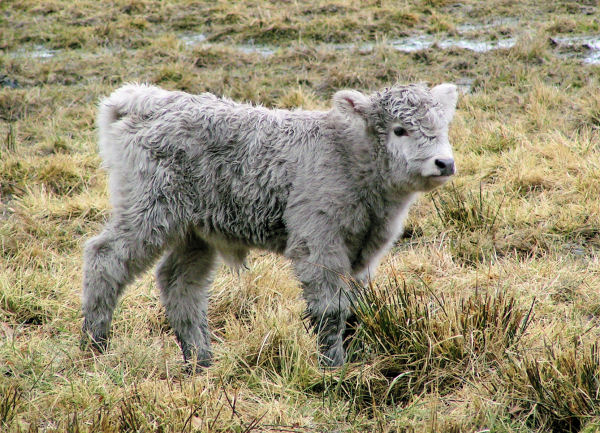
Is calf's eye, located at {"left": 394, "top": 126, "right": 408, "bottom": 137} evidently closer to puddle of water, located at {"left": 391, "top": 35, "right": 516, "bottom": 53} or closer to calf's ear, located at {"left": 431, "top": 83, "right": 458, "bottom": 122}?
calf's ear, located at {"left": 431, "top": 83, "right": 458, "bottom": 122}

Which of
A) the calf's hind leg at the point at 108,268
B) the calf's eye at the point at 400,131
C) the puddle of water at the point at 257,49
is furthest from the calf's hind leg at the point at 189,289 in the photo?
the puddle of water at the point at 257,49

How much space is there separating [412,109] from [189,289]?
2.11 m

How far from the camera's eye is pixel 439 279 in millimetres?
5773

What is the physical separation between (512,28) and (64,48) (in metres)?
7.66

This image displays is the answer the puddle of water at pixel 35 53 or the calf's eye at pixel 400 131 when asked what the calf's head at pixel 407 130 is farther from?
the puddle of water at pixel 35 53

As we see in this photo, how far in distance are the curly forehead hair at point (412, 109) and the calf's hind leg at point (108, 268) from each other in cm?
182

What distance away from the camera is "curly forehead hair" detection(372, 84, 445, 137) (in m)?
4.81

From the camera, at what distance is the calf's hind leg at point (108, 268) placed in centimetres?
501

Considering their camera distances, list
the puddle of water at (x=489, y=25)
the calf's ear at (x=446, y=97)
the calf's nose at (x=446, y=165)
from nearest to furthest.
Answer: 1. the calf's nose at (x=446, y=165)
2. the calf's ear at (x=446, y=97)
3. the puddle of water at (x=489, y=25)

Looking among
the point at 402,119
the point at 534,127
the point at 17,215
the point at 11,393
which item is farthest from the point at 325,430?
the point at 534,127

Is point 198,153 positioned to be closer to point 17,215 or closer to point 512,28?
point 17,215

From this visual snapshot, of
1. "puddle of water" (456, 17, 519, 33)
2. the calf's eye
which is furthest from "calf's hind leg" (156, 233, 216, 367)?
"puddle of water" (456, 17, 519, 33)

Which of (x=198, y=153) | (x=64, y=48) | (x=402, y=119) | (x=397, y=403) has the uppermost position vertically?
(x=402, y=119)

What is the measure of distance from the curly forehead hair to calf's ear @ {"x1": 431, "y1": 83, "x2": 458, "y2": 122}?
0.08 m
